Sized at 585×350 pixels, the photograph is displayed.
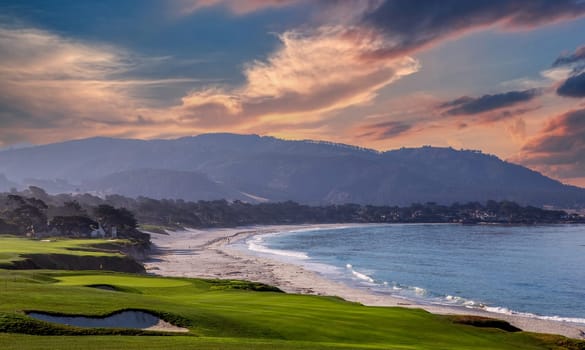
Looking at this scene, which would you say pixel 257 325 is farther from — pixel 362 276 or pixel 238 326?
pixel 362 276

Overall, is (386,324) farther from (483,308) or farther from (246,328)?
(483,308)

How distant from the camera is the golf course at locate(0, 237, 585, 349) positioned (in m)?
20.1

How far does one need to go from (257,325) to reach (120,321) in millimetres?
6139

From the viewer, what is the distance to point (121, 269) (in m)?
71.5

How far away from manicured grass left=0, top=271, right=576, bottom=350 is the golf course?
0.04 m

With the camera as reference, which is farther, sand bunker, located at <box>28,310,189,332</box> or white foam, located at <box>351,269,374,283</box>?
white foam, located at <box>351,269,374,283</box>

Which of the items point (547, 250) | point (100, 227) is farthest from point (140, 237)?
A: point (547, 250)

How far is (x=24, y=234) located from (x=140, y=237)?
84.0ft

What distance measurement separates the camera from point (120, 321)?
23.9 meters

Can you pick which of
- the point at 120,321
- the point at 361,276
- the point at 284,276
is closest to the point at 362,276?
the point at 361,276

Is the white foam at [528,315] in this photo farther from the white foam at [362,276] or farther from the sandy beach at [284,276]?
the white foam at [362,276]

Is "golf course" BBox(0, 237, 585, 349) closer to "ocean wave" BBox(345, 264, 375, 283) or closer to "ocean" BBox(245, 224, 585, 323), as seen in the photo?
"ocean" BBox(245, 224, 585, 323)

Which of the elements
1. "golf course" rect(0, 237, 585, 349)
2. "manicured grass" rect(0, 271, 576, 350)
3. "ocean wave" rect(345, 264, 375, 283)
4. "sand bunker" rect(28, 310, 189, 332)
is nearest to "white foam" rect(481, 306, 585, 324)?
"golf course" rect(0, 237, 585, 349)

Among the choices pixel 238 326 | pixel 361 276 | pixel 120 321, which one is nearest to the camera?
pixel 120 321
